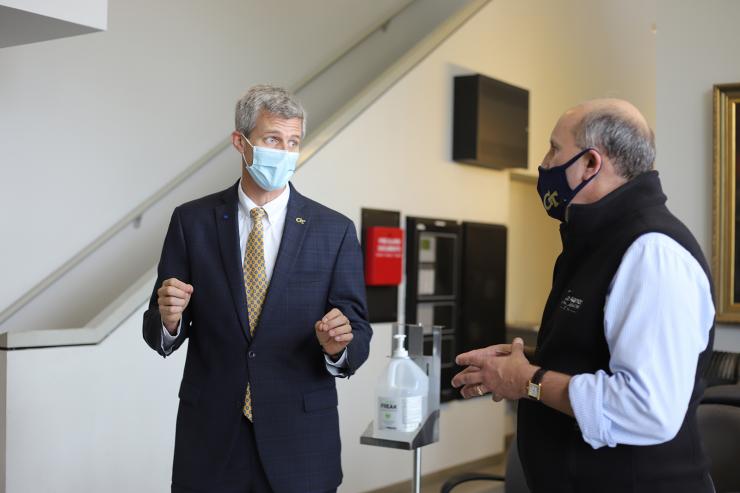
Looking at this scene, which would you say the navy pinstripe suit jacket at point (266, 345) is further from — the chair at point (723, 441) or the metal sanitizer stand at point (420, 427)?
the chair at point (723, 441)

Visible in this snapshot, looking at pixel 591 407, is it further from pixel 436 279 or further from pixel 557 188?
pixel 436 279

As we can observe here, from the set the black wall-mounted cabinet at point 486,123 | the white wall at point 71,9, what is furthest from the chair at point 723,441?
the black wall-mounted cabinet at point 486,123

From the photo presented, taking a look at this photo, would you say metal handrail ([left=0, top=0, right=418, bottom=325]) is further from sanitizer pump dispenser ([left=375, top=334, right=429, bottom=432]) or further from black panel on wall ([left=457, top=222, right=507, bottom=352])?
sanitizer pump dispenser ([left=375, top=334, right=429, bottom=432])

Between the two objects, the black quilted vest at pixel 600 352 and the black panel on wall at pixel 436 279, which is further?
the black panel on wall at pixel 436 279

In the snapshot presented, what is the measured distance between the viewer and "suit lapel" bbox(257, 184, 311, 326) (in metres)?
2.19

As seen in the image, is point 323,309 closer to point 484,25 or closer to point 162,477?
point 162,477

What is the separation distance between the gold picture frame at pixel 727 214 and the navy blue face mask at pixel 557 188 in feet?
9.04

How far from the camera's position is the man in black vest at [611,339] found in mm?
1565

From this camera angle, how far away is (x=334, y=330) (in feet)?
6.70

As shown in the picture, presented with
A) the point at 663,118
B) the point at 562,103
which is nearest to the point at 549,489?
the point at 663,118

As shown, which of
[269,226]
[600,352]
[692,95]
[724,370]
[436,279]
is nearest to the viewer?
[600,352]

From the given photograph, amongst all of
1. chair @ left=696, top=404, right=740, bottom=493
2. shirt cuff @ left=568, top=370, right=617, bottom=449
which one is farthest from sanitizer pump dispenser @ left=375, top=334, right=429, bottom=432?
chair @ left=696, top=404, right=740, bottom=493

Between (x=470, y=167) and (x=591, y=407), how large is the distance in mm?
4481

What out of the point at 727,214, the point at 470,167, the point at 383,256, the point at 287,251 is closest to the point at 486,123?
the point at 470,167
